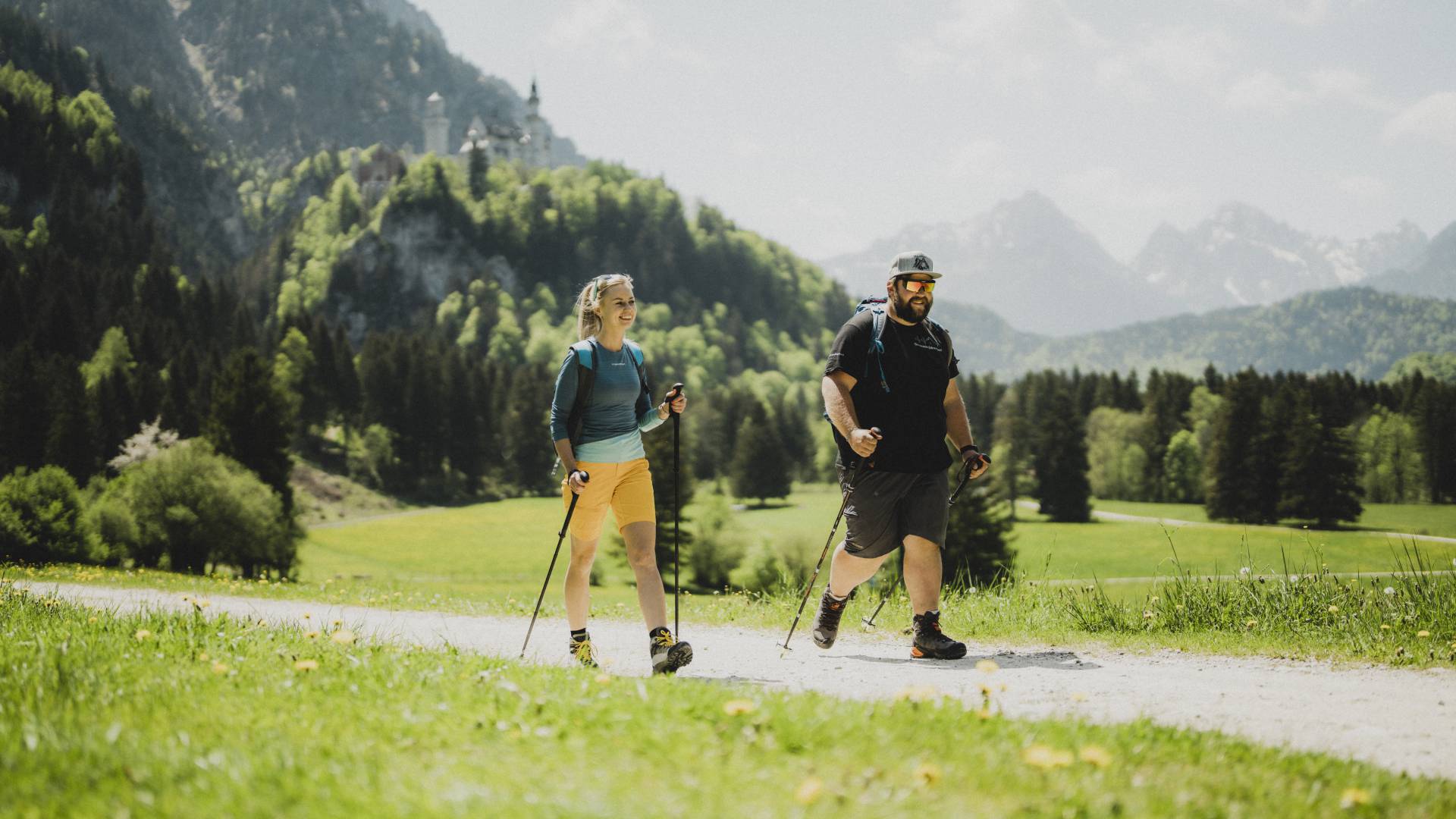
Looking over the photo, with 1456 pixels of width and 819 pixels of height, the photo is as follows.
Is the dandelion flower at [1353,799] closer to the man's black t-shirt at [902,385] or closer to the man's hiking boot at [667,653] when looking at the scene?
the man's hiking boot at [667,653]

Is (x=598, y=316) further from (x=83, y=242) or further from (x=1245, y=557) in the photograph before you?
(x=83, y=242)

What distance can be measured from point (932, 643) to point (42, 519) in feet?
124

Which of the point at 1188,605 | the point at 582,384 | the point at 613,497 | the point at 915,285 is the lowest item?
the point at 1188,605

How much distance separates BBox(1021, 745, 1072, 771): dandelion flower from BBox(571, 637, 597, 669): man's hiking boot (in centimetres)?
358

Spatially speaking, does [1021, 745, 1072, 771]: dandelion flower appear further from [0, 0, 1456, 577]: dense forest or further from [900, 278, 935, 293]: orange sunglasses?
[0, 0, 1456, 577]: dense forest

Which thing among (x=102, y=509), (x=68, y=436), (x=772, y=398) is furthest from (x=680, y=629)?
(x=772, y=398)

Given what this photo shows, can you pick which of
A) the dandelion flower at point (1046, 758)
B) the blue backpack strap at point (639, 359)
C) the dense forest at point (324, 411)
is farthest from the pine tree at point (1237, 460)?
the dandelion flower at point (1046, 758)

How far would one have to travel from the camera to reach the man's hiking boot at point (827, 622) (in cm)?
741

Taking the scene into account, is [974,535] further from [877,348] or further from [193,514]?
[877,348]

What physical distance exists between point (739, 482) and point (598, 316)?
11410 cm

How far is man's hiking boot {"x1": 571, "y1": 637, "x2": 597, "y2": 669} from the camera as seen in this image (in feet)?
21.8

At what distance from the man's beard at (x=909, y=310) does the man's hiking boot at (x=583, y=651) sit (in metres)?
3.34

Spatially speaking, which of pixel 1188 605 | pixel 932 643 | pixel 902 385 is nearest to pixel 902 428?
pixel 902 385

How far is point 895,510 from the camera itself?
725 centimetres
